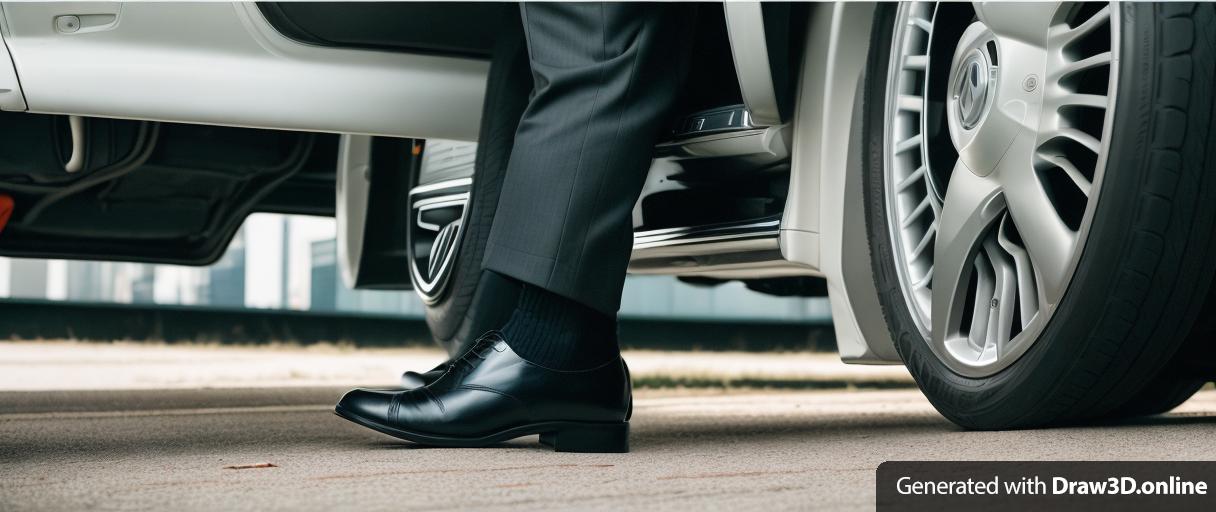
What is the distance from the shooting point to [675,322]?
14.8 ft

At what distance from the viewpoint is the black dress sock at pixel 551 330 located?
1121mm

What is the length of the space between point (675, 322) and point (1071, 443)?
11.4 ft

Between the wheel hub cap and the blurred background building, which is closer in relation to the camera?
the wheel hub cap

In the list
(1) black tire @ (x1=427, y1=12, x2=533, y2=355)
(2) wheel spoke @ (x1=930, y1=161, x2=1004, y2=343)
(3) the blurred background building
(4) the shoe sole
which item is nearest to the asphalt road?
(4) the shoe sole

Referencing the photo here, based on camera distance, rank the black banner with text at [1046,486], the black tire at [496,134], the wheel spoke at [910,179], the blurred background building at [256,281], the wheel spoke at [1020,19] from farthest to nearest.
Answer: the blurred background building at [256,281]
the black tire at [496,134]
the wheel spoke at [910,179]
the wheel spoke at [1020,19]
the black banner with text at [1046,486]

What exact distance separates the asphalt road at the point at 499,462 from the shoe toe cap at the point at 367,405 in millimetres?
41

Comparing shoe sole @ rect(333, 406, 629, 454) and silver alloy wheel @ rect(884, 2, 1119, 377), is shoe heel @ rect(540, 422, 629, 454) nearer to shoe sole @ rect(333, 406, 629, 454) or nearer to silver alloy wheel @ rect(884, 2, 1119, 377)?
shoe sole @ rect(333, 406, 629, 454)

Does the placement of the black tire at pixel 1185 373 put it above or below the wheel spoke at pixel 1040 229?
below

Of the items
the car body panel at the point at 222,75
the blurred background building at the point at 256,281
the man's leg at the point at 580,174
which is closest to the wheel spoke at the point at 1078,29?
the man's leg at the point at 580,174

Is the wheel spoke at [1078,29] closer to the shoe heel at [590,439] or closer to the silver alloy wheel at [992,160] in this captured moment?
the silver alloy wheel at [992,160]

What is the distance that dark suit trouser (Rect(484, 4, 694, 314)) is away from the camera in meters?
1.09

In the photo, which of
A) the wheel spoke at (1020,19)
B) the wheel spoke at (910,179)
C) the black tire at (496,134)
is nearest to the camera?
the wheel spoke at (1020,19)

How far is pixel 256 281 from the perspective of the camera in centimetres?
510

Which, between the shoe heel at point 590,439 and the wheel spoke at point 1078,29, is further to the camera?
the shoe heel at point 590,439
